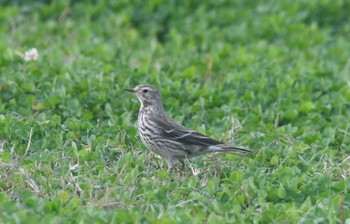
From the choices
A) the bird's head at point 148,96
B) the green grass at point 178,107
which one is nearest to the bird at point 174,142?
the green grass at point 178,107

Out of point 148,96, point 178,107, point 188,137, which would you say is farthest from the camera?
point 178,107

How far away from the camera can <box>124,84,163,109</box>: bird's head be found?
9.07m

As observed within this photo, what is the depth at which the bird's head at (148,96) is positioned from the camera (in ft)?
29.8

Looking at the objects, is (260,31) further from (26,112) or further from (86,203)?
(86,203)

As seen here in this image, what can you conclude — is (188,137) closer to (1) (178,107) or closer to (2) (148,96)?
(2) (148,96)

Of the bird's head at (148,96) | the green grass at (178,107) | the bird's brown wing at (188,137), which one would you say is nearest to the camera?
the green grass at (178,107)

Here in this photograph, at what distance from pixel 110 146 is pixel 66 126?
65 centimetres

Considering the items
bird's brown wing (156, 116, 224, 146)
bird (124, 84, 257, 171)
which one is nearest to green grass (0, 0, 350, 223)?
bird (124, 84, 257, 171)

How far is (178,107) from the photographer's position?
1001cm

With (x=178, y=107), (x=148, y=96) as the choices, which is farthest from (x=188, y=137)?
(x=178, y=107)

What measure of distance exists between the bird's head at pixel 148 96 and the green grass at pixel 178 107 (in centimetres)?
30

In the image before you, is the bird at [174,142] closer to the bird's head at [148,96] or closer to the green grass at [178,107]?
the green grass at [178,107]

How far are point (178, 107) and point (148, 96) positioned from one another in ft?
3.16

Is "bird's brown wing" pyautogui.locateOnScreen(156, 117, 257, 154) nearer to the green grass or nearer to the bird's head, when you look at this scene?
the green grass
